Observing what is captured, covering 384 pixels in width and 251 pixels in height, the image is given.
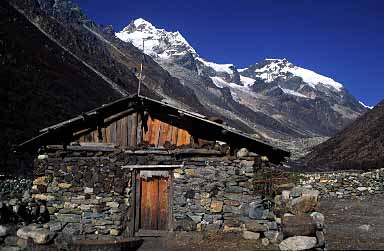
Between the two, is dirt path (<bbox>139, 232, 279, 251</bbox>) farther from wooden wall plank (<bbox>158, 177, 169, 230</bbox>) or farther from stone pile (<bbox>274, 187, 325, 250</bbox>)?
stone pile (<bbox>274, 187, 325, 250</bbox>)

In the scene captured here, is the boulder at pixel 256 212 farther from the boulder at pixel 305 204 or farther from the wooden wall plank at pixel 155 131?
the wooden wall plank at pixel 155 131

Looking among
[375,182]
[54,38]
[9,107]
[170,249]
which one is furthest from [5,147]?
[54,38]

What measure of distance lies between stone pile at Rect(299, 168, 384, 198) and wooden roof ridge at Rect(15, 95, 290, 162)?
10.2 meters


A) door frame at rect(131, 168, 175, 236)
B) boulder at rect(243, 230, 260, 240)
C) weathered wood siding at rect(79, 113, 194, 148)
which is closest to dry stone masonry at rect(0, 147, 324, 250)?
boulder at rect(243, 230, 260, 240)

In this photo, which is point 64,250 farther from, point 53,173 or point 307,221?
point 307,221

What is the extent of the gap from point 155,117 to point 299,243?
645 cm

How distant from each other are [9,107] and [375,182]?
2070 centimetres

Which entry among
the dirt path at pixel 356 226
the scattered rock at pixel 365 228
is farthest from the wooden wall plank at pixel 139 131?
the scattered rock at pixel 365 228

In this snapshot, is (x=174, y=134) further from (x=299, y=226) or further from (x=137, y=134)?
(x=299, y=226)

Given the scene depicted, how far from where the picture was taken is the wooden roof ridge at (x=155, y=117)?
13.0 metres

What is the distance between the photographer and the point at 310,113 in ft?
550

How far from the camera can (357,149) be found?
99.5 feet

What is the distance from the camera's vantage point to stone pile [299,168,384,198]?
70.6 ft

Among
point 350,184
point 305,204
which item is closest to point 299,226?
point 305,204
